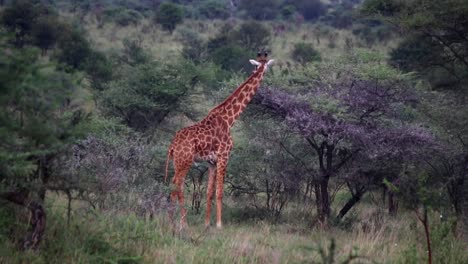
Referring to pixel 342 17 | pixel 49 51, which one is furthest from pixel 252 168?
pixel 342 17

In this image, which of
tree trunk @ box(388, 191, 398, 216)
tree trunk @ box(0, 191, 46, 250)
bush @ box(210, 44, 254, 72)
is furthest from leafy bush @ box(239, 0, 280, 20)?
tree trunk @ box(0, 191, 46, 250)

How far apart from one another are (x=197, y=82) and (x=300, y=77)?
7.42 m

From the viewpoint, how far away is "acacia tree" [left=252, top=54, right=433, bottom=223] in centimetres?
909

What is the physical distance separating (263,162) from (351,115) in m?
1.87

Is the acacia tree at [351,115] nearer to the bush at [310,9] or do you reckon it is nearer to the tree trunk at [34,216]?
the tree trunk at [34,216]

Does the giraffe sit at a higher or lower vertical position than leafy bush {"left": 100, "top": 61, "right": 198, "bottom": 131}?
lower

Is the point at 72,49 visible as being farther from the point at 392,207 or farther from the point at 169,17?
the point at 392,207

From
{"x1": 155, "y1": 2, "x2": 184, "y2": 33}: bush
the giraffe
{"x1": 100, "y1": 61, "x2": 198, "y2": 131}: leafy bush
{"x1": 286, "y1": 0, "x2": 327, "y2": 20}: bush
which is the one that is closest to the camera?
the giraffe

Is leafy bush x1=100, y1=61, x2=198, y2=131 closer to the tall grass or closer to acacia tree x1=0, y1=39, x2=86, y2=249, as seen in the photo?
the tall grass

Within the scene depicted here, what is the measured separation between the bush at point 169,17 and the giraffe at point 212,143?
26939 millimetres

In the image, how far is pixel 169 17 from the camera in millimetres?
35906

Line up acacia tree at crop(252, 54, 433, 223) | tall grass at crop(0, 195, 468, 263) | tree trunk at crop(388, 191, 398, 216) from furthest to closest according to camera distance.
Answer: tree trunk at crop(388, 191, 398, 216)
acacia tree at crop(252, 54, 433, 223)
tall grass at crop(0, 195, 468, 263)

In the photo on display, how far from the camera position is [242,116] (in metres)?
10.5

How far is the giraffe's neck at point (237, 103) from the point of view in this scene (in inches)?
373
